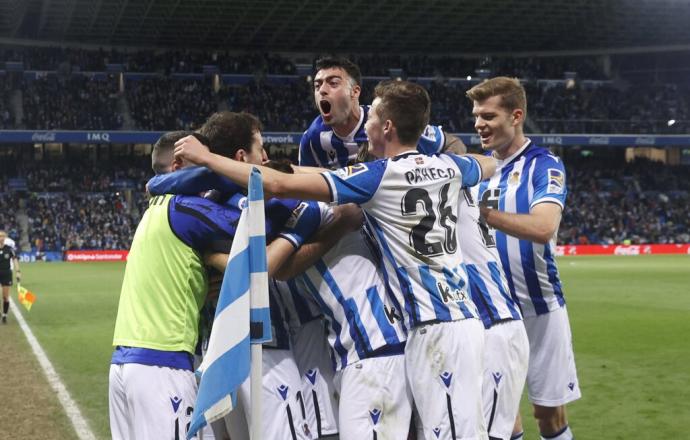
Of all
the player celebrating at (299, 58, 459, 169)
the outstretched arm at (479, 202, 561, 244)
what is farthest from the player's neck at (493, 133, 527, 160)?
the outstretched arm at (479, 202, 561, 244)

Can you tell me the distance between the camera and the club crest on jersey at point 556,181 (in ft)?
17.7

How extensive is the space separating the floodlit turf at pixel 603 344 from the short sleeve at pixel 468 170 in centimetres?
414

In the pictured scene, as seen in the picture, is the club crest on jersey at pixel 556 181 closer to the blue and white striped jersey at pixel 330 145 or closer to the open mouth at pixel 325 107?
the blue and white striped jersey at pixel 330 145

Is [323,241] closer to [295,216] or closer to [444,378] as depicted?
[295,216]

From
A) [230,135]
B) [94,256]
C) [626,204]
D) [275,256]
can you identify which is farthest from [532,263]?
[626,204]

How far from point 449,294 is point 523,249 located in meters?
1.79

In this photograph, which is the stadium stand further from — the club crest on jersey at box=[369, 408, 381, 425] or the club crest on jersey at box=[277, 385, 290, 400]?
the club crest on jersey at box=[369, 408, 381, 425]

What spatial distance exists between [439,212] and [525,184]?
167 centimetres

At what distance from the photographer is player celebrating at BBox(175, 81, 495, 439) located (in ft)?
13.5

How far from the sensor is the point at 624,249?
46.8m

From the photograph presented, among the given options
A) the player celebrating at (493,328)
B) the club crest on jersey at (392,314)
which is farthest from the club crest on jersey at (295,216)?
the player celebrating at (493,328)

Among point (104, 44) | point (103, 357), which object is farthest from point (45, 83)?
point (103, 357)

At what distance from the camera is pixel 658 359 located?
1219 cm

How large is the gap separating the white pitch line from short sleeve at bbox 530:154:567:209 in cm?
463
